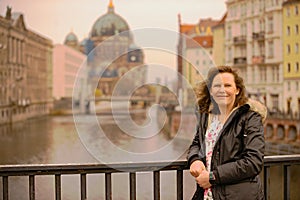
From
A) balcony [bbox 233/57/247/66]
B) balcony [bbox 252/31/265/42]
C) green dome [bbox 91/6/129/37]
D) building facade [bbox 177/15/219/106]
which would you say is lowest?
building facade [bbox 177/15/219/106]

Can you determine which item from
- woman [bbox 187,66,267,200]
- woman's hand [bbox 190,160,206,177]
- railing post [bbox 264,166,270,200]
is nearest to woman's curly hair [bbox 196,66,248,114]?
woman [bbox 187,66,267,200]

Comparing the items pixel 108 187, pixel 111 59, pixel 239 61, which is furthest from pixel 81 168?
pixel 239 61

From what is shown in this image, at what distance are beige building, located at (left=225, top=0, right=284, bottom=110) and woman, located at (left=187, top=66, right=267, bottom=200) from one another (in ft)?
7.74

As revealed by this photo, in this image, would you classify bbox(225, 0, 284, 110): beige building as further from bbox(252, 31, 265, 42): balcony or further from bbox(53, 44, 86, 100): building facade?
bbox(53, 44, 86, 100): building facade

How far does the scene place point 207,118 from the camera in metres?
1.07

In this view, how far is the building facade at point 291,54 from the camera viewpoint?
3230 mm

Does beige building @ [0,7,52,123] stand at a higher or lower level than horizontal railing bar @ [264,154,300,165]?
higher

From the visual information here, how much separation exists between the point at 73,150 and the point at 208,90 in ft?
5.75

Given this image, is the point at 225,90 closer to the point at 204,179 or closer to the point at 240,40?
the point at 204,179

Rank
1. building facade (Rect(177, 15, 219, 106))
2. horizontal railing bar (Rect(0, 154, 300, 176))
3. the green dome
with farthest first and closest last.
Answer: the green dome
building facade (Rect(177, 15, 219, 106))
horizontal railing bar (Rect(0, 154, 300, 176))

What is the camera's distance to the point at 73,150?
2691 millimetres

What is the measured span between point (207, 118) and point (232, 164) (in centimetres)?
15

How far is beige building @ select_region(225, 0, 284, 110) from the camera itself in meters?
3.37

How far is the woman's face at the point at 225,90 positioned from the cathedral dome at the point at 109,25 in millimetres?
1430
